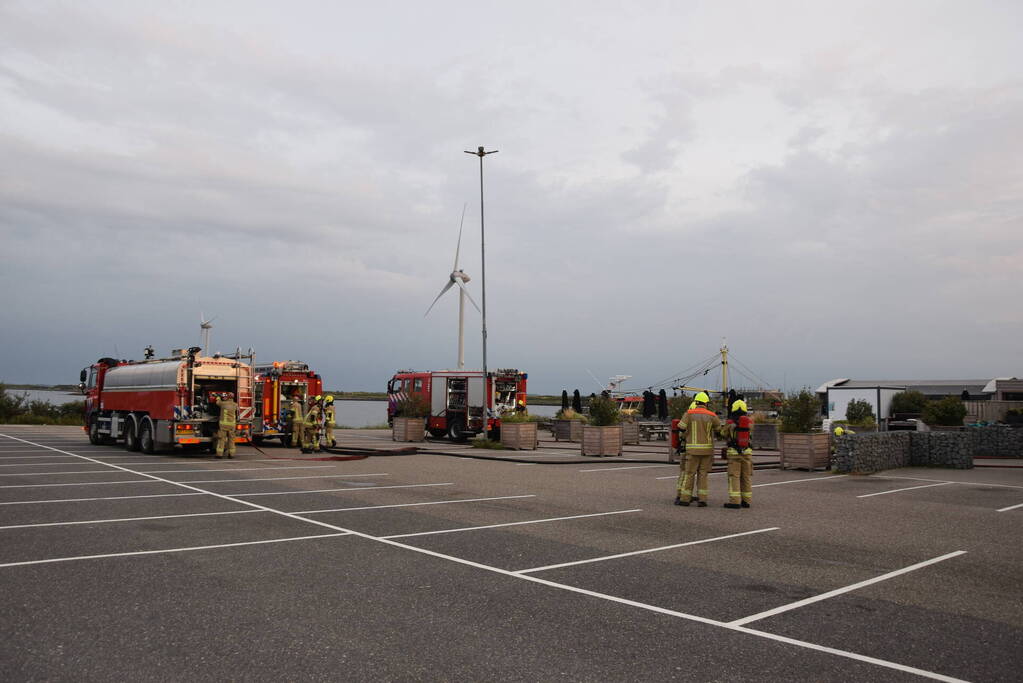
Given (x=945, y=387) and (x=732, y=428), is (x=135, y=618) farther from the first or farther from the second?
(x=945, y=387)

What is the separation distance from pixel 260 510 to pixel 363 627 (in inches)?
234

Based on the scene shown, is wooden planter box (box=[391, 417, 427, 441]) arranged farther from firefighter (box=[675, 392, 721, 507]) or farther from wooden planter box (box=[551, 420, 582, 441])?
firefighter (box=[675, 392, 721, 507])

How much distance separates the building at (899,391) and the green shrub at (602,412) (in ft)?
17.9

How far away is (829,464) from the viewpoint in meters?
17.9

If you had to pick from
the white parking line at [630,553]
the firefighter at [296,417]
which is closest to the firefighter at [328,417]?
the firefighter at [296,417]

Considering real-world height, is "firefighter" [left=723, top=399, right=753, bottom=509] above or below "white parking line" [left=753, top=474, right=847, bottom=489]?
above

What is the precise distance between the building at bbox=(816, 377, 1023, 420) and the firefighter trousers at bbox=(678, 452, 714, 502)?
30.9ft

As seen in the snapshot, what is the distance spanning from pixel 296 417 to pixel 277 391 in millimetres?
1015

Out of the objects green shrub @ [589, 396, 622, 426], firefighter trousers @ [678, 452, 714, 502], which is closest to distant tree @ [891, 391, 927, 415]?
green shrub @ [589, 396, 622, 426]

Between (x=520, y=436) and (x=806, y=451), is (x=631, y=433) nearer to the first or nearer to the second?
(x=520, y=436)

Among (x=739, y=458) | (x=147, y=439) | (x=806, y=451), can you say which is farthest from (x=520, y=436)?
(x=739, y=458)

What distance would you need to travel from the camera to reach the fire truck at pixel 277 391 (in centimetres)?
2366

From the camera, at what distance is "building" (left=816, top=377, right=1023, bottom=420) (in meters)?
39.1

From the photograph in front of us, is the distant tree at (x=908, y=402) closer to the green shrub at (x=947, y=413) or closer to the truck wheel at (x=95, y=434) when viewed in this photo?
the green shrub at (x=947, y=413)
